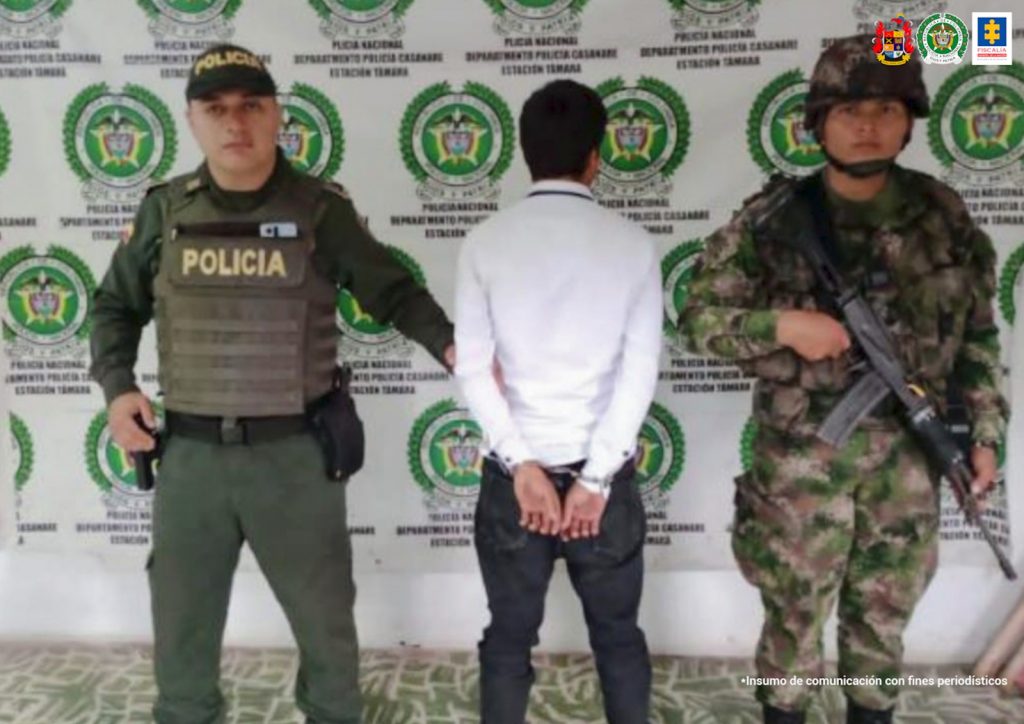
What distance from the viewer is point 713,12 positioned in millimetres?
2256

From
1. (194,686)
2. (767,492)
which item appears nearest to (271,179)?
(194,686)

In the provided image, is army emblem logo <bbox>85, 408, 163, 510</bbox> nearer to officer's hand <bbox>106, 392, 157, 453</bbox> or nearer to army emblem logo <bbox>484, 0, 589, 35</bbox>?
officer's hand <bbox>106, 392, 157, 453</bbox>

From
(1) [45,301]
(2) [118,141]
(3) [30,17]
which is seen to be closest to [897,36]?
(2) [118,141]

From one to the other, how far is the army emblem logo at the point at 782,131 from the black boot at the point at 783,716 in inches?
49.0

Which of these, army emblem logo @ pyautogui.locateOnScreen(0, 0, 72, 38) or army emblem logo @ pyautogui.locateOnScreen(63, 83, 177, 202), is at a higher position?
army emblem logo @ pyautogui.locateOnScreen(0, 0, 72, 38)

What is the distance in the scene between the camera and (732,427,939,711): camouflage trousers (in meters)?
1.77

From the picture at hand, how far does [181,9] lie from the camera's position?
90.9 inches

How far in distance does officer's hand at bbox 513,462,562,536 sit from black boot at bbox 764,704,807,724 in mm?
653

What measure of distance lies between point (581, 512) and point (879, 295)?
69cm

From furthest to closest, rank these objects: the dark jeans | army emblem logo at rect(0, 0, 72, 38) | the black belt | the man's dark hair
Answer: army emblem logo at rect(0, 0, 72, 38) < the black belt < the dark jeans < the man's dark hair

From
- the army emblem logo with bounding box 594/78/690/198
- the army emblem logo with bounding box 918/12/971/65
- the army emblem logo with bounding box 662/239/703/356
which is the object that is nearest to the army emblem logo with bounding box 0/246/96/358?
the army emblem logo with bounding box 594/78/690/198

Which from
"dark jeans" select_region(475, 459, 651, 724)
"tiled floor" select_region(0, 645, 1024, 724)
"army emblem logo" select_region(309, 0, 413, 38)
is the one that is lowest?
"tiled floor" select_region(0, 645, 1024, 724)

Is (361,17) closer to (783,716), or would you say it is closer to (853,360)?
(853,360)

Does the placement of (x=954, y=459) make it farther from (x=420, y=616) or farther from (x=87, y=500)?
(x=87, y=500)
